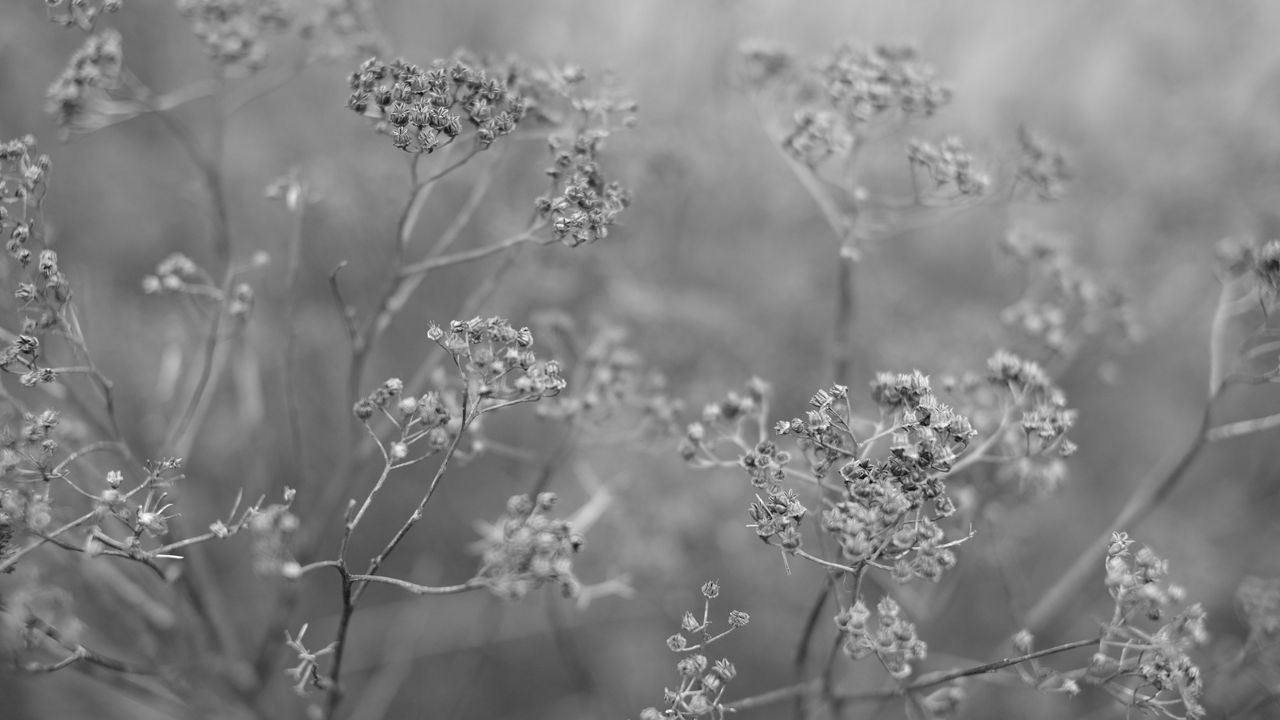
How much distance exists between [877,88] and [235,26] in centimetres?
195

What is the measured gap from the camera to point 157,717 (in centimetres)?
350

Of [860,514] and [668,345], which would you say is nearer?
[860,514]

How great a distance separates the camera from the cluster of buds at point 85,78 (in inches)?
91.1

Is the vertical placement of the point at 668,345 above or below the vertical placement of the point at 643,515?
above

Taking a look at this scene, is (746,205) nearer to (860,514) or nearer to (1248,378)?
(1248,378)

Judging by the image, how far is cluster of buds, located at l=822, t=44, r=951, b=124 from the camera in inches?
98.0

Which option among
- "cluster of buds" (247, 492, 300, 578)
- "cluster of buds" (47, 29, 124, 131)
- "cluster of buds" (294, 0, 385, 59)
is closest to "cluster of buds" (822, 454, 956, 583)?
"cluster of buds" (247, 492, 300, 578)

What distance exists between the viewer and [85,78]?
2301mm

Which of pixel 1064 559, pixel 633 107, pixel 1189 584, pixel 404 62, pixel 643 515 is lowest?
pixel 1064 559

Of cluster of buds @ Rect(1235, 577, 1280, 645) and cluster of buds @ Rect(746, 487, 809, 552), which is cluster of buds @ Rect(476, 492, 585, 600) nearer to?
cluster of buds @ Rect(746, 487, 809, 552)

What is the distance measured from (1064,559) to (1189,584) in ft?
2.20

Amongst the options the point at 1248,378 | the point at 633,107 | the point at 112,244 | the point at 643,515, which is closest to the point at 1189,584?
the point at 1248,378

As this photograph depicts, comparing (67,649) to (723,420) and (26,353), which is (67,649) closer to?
(26,353)

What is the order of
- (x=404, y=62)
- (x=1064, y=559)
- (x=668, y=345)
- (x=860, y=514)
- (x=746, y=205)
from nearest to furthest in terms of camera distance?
(x=860, y=514) < (x=404, y=62) < (x=668, y=345) < (x=1064, y=559) < (x=746, y=205)
